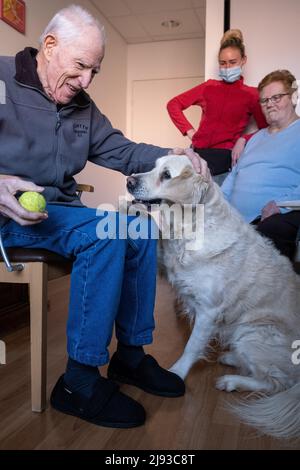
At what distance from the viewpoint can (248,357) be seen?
1.46 m

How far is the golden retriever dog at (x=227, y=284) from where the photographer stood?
1453 mm

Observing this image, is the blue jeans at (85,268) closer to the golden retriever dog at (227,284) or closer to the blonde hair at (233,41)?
the golden retriever dog at (227,284)

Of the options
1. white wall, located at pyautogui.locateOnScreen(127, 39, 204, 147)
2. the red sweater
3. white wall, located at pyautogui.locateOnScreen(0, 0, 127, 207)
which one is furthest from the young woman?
white wall, located at pyautogui.locateOnScreen(127, 39, 204, 147)

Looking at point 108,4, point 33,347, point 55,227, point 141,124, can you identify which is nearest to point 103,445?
point 33,347

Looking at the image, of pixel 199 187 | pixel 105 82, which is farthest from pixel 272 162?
pixel 105 82

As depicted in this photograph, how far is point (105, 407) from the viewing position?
115 cm

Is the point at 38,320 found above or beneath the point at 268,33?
beneath

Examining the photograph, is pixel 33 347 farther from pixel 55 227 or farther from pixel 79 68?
pixel 79 68

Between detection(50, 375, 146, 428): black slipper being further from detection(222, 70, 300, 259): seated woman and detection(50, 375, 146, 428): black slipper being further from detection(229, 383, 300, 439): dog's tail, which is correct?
detection(222, 70, 300, 259): seated woman

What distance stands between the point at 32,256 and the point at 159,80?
5114 millimetres

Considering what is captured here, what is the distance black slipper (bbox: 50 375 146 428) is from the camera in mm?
1129

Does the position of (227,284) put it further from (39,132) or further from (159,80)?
(159,80)

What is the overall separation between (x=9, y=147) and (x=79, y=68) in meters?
0.32

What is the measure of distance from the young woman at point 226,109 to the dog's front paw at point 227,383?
4.55 ft
